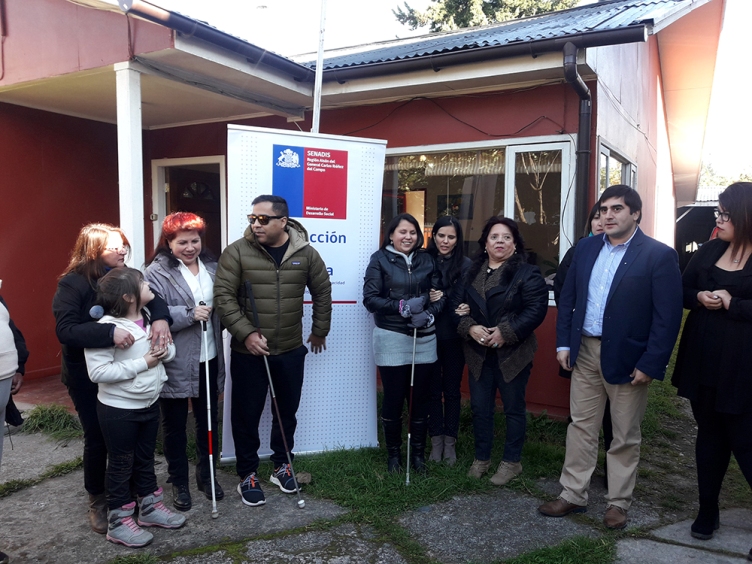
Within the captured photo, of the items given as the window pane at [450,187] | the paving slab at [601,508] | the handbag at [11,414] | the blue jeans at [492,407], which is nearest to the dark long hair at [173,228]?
the handbag at [11,414]

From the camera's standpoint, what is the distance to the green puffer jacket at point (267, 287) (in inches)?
136

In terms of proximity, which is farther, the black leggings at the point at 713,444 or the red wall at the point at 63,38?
the red wall at the point at 63,38

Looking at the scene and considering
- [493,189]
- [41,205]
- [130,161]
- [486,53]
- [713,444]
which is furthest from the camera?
[41,205]

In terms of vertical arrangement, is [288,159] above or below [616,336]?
above

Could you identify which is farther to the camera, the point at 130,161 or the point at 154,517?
the point at 130,161

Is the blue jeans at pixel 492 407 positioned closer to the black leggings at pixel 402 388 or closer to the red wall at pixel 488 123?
the black leggings at pixel 402 388

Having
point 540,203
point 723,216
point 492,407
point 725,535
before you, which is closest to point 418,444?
point 492,407

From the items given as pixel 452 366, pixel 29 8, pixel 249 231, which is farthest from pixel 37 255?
pixel 452 366

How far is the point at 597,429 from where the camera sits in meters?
3.40

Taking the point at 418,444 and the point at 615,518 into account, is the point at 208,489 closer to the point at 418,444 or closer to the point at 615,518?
the point at 418,444

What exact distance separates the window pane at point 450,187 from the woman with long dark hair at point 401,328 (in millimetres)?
2071

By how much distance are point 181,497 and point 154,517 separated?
241 millimetres

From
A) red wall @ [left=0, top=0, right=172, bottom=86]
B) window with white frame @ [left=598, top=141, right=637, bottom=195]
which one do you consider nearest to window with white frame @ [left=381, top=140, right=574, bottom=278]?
window with white frame @ [left=598, top=141, right=637, bottom=195]

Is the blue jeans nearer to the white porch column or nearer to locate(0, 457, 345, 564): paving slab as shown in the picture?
locate(0, 457, 345, 564): paving slab
